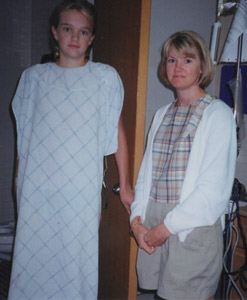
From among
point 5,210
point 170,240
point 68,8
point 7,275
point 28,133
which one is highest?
point 68,8

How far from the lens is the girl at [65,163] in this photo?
1.15 meters

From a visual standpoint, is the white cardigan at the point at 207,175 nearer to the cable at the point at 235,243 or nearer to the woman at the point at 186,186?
the woman at the point at 186,186

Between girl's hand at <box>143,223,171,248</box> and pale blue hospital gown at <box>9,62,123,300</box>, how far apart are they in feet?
0.80

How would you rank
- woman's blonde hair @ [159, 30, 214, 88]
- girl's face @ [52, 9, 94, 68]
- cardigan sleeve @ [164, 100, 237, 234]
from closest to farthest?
cardigan sleeve @ [164, 100, 237, 234]
woman's blonde hair @ [159, 30, 214, 88]
girl's face @ [52, 9, 94, 68]

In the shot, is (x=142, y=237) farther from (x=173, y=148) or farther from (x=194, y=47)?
(x=194, y=47)

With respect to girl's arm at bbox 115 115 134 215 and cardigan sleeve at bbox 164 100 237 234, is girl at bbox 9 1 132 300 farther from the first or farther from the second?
cardigan sleeve at bbox 164 100 237 234

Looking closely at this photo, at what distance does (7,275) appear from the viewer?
2008 mm

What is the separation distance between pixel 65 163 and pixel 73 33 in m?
0.50

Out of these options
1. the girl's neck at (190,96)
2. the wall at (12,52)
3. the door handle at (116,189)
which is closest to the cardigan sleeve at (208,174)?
the girl's neck at (190,96)

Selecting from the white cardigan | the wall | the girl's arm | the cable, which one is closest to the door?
the girl's arm

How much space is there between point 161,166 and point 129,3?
66cm

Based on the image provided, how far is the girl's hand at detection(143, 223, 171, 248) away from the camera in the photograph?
3.20 ft

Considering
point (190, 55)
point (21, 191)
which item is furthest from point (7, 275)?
point (190, 55)

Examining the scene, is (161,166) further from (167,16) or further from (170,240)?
(167,16)
